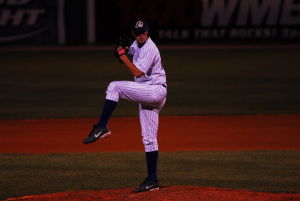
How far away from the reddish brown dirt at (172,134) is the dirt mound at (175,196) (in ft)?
11.8

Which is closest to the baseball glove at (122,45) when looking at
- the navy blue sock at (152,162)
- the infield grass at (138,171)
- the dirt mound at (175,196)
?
the navy blue sock at (152,162)

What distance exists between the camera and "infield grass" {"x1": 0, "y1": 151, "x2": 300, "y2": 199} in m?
8.79

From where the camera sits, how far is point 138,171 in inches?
382

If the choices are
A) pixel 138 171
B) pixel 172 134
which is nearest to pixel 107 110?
pixel 138 171

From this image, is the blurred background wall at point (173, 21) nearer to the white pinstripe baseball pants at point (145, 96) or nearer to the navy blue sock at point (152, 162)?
the navy blue sock at point (152, 162)

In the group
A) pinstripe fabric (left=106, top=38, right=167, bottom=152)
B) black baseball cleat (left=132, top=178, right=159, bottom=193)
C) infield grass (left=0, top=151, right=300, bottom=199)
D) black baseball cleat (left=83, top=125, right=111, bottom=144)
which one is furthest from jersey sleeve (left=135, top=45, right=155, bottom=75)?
infield grass (left=0, top=151, right=300, bottom=199)

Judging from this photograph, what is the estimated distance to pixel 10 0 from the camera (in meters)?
32.9

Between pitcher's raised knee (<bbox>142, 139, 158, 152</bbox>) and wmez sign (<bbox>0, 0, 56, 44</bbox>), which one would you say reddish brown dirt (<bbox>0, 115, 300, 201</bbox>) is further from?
wmez sign (<bbox>0, 0, 56, 44</bbox>)

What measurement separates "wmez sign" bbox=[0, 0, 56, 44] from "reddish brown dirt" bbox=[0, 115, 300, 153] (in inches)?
763

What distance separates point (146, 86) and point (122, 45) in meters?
0.49

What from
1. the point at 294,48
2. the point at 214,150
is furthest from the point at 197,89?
the point at 294,48

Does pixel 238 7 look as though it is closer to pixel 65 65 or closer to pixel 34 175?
pixel 65 65

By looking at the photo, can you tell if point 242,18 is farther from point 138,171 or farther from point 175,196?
point 175,196

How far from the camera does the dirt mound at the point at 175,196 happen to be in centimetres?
726
